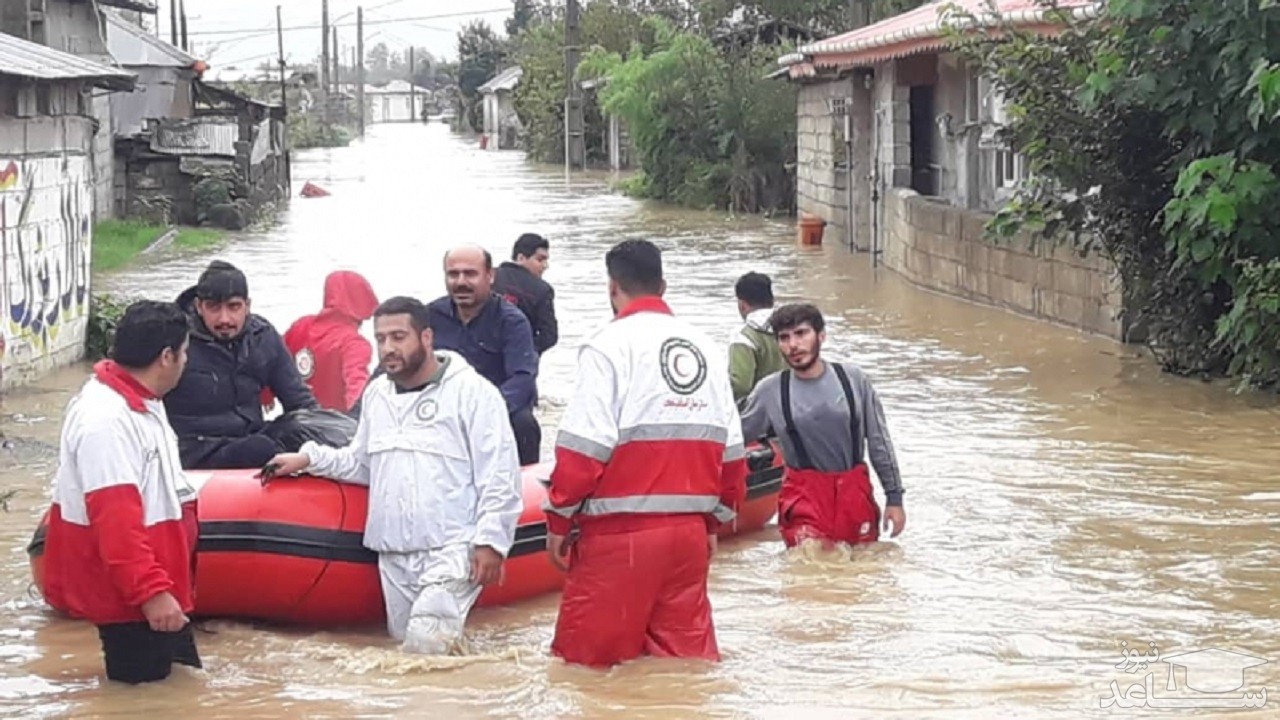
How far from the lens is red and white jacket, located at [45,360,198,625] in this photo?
6.13 meters

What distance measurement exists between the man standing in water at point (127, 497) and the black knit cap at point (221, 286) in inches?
64.8

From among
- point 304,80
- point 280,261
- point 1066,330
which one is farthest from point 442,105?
point 1066,330

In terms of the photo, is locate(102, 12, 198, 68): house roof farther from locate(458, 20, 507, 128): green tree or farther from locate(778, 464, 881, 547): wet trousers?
locate(458, 20, 507, 128): green tree

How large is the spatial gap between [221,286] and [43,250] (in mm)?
7519

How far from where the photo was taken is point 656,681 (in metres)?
6.49

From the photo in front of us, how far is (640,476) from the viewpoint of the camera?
245 inches

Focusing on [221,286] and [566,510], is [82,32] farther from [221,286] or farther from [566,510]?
[566,510]

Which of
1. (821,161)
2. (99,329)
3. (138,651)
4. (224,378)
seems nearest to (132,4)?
(821,161)

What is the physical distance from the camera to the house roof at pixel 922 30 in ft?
53.2

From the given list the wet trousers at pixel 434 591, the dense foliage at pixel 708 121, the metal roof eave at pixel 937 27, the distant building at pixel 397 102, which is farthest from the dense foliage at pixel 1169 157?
the distant building at pixel 397 102

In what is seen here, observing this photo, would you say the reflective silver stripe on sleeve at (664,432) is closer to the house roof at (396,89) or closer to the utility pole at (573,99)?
the utility pole at (573,99)

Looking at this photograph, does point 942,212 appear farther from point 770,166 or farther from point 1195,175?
point 770,166

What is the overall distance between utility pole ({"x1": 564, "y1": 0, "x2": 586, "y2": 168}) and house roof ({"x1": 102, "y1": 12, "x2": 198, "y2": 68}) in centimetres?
1944

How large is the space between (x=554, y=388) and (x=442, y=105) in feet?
494
